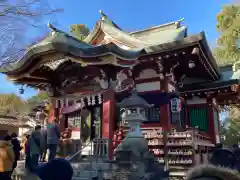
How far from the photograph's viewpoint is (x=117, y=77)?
10672 millimetres

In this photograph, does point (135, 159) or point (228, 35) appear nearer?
point (135, 159)

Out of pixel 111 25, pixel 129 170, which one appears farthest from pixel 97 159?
pixel 111 25

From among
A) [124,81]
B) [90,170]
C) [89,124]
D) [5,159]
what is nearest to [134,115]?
[90,170]

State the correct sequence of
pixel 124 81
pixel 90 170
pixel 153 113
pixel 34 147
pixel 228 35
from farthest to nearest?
1. pixel 228 35
2. pixel 124 81
3. pixel 153 113
4. pixel 90 170
5. pixel 34 147

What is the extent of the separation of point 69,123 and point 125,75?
155 inches

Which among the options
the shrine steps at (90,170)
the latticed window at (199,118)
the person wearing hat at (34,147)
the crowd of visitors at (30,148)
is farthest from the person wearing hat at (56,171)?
the latticed window at (199,118)

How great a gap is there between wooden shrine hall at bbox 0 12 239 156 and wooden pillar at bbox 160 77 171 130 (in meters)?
0.04

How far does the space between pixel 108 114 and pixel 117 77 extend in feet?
5.39

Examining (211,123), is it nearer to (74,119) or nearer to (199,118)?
(199,118)

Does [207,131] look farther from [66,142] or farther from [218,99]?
[66,142]

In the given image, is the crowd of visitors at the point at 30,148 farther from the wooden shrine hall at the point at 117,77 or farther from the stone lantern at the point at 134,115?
the wooden shrine hall at the point at 117,77

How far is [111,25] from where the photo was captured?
14.1 meters

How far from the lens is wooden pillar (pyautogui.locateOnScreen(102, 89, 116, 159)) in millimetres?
10273

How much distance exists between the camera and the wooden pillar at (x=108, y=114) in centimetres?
1027
